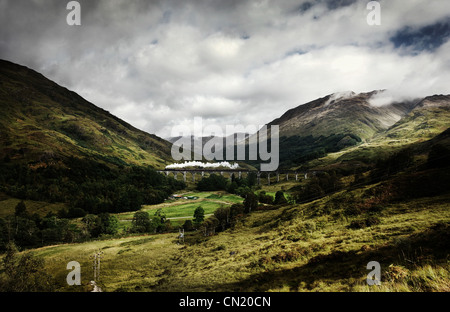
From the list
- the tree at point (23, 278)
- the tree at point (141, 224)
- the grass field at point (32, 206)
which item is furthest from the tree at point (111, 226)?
the grass field at point (32, 206)

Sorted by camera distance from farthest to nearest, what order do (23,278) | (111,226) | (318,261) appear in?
1. (111,226)
2. (23,278)
3. (318,261)

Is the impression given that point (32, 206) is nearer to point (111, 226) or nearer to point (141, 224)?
point (111, 226)

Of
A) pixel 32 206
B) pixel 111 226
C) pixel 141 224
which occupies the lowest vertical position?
pixel 111 226

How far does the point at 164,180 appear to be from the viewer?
192 m

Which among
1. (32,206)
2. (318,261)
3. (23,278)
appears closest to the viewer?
(318,261)

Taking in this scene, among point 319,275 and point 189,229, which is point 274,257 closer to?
point 319,275

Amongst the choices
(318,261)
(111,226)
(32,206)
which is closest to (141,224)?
(111,226)

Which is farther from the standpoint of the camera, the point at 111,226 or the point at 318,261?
the point at 111,226

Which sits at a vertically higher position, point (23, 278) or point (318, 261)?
point (318, 261)

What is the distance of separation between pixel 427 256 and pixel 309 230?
18.9 metres

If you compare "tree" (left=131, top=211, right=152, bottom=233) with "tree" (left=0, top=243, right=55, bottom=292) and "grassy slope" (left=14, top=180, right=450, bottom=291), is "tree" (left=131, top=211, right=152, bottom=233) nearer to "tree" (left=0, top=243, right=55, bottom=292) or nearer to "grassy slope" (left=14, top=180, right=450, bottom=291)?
"grassy slope" (left=14, top=180, right=450, bottom=291)

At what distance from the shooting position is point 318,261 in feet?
69.9

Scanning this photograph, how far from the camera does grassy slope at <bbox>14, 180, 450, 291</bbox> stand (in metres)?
14.7

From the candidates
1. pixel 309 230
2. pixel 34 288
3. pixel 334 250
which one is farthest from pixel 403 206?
pixel 34 288
